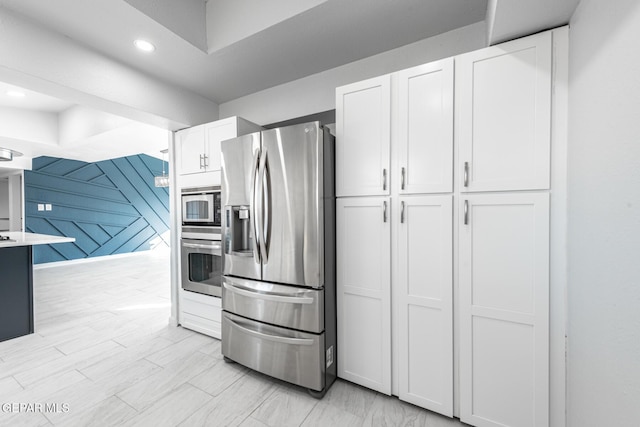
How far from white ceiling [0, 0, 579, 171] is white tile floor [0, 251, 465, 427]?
2232mm

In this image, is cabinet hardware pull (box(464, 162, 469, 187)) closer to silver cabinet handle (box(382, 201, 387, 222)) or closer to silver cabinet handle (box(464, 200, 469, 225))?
silver cabinet handle (box(464, 200, 469, 225))

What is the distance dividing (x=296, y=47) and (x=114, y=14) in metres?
1.23

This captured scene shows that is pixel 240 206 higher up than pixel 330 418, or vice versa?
pixel 240 206

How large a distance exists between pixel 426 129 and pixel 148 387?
8.67 ft

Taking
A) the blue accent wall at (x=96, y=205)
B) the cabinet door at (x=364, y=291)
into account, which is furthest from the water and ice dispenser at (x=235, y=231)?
the blue accent wall at (x=96, y=205)

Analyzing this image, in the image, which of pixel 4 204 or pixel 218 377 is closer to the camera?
pixel 218 377

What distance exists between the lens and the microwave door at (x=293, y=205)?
1747 millimetres

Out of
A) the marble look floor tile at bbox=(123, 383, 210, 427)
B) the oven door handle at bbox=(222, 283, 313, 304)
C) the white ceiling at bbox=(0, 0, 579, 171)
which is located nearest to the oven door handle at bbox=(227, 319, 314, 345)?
the oven door handle at bbox=(222, 283, 313, 304)

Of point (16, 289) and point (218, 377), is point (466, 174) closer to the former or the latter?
point (218, 377)

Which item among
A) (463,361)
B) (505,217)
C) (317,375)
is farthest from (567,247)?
(317,375)

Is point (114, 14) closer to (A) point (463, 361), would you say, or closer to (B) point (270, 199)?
(B) point (270, 199)

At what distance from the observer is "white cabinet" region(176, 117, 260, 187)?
254cm

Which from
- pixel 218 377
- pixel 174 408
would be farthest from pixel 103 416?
pixel 218 377

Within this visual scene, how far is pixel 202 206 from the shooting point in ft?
8.74
